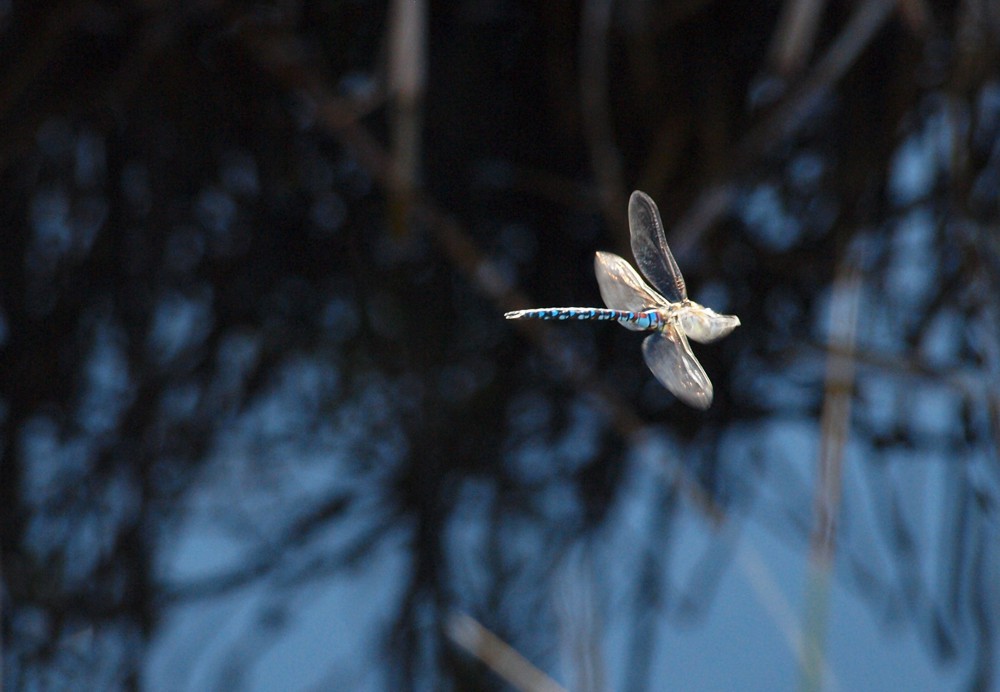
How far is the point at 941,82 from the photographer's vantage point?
2164 mm

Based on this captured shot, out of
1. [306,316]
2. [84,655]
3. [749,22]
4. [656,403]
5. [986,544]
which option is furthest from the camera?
[749,22]

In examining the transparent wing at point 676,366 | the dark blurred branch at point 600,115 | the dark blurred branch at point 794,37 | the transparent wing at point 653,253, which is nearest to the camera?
the transparent wing at point 676,366

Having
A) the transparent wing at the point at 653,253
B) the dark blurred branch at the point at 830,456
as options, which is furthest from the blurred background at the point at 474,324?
the transparent wing at the point at 653,253

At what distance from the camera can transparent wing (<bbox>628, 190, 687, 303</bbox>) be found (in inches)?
21.8

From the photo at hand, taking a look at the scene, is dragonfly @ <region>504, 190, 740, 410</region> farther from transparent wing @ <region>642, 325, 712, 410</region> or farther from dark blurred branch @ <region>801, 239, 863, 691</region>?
dark blurred branch @ <region>801, 239, 863, 691</region>

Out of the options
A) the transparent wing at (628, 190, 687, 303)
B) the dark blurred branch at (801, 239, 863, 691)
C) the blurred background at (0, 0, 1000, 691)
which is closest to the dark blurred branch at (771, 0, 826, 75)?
the blurred background at (0, 0, 1000, 691)

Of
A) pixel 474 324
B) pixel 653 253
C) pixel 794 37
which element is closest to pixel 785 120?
pixel 794 37

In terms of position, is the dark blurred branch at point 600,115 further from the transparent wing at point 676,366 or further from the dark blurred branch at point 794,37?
the transparent wing at point 676,366

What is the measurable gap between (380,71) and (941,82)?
121 cm

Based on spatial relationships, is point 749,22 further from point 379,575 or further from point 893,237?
point 379,575

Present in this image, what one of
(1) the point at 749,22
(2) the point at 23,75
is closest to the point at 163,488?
(2) the point at 23,75

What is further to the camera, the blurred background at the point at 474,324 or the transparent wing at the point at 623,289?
the blurred background at the point at 474,324

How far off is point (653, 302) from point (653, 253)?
1.3 inches

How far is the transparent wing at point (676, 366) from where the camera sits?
1.49 ft
